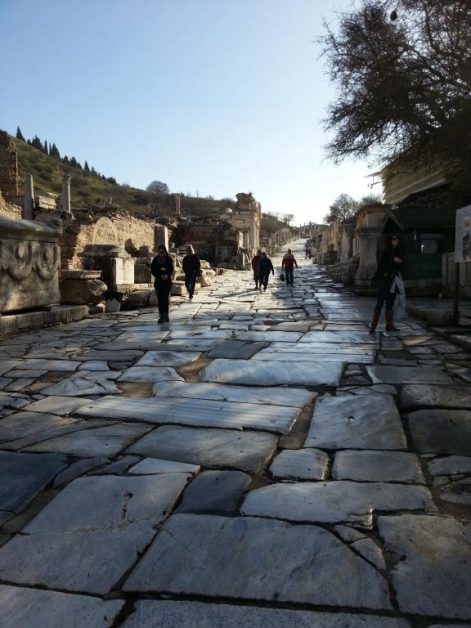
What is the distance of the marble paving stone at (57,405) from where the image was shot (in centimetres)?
397

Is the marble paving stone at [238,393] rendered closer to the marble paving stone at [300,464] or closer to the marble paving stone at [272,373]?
the marble paving stone at [272,373]

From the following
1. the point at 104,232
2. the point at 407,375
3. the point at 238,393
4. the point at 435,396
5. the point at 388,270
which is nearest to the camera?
the point at 435,396

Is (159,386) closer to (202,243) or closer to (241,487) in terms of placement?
(241,487)

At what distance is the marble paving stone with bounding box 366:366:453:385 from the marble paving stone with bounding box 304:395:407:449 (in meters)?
0.58

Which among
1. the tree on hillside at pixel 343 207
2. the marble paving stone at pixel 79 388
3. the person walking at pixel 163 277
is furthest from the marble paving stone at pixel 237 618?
→ the tree on hillside at pixel 343 207

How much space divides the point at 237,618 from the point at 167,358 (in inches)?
172

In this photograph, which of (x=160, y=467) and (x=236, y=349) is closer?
(x=160, y=467)

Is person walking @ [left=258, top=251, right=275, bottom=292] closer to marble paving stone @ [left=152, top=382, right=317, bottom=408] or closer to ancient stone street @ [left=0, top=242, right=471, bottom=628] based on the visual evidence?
ancient stone street @ [left=0, top=242, right=471, bottom=628]

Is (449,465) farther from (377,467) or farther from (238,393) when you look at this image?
(238,393)

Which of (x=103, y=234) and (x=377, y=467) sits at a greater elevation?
(x=103, y=234)

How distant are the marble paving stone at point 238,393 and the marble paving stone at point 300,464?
3.19ft

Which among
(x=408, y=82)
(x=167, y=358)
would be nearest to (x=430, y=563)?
(x=167, y=358)

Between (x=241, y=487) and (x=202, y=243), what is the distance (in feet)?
97.9

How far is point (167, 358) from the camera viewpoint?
19.4 feet
